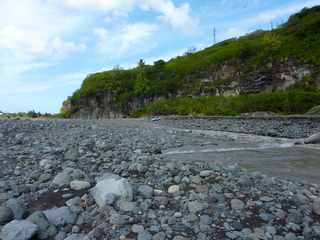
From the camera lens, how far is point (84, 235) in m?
2.63

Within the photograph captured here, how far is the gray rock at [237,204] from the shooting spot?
123 inches

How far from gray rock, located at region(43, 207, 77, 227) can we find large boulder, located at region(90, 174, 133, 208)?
313 mm

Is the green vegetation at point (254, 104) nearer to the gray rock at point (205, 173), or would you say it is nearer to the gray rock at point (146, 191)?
the gray rock at point (205, 173)

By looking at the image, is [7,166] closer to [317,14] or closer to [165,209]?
[165,209]

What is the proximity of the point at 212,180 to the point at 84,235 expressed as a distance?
190cm

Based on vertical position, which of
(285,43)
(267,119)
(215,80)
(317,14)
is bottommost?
(267,119)

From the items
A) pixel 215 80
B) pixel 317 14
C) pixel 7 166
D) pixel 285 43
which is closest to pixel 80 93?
pixel 215 80

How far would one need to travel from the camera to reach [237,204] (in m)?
3.19

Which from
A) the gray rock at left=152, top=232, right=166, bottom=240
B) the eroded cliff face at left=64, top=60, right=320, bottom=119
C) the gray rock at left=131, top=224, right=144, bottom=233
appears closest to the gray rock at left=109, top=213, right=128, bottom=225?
the gray rock at left=131, top=224, right=144, bottom=233

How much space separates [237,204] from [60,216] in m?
1.81

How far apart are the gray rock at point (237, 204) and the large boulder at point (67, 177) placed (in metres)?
2.08

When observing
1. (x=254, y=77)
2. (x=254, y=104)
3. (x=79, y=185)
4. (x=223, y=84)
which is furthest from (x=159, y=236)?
(x=223, y=84)

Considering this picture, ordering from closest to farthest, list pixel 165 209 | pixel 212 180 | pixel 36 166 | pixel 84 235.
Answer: pixel 84 235 < pixel 165 209 < pixel 212 180 < pixel 36 166

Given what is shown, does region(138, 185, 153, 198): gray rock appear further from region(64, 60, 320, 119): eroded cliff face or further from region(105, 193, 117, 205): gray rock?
region(64, 60, 320, 119): eroded cliff face
